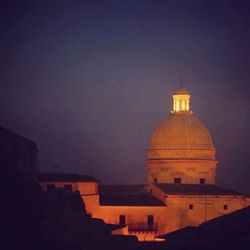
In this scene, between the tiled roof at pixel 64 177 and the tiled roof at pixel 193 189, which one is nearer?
the tiled roof at pixel 64 177

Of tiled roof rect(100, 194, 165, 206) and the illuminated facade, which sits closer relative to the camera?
the illuminated facade

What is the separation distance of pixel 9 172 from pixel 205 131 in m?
43.0

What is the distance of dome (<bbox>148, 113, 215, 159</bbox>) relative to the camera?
90.8 metres

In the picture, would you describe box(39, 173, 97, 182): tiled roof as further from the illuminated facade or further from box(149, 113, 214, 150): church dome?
box(149, 113, 214, 150): church dome

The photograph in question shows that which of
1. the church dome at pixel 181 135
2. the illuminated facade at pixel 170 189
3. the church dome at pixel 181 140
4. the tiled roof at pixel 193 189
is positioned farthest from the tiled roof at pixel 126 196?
the church dome at pixel 181 135

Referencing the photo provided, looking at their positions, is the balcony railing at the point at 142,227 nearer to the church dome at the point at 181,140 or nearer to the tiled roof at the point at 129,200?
the tiled roof at the point at 129,200

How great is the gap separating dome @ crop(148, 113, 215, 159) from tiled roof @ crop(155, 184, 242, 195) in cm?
392

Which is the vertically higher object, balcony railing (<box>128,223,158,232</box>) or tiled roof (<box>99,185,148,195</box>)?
tiled roof (<box>99,185,148,195</box>)

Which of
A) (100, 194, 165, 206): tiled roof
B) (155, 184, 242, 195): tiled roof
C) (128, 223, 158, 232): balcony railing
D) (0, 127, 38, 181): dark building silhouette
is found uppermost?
(155, 184, 242, 195): tiled roof

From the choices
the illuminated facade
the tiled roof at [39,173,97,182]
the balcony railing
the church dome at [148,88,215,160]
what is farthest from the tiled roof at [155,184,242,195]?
the tiled roof at [39,173,97,182]

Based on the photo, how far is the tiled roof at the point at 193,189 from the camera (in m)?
84.1

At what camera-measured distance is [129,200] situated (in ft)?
272

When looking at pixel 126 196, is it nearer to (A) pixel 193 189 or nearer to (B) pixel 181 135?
(A) pixel 193 189

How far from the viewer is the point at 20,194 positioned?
157 feet
